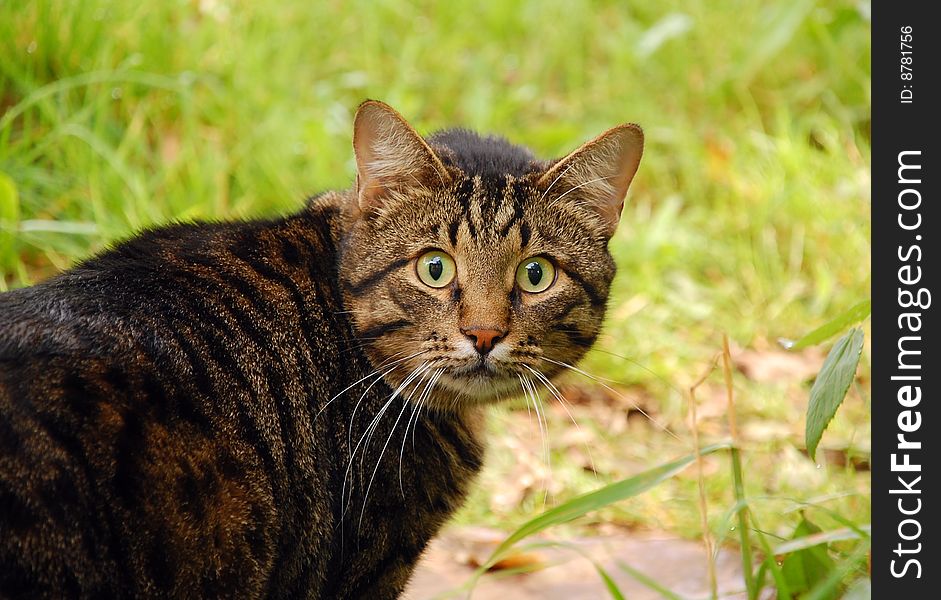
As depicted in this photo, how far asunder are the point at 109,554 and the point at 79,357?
366mm

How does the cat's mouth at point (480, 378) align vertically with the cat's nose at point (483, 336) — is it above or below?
below

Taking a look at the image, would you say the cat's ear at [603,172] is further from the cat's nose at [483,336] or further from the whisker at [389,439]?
the whisker at [389,439]

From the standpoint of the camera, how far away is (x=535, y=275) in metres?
2.43

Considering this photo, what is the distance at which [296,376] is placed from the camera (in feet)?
7.43

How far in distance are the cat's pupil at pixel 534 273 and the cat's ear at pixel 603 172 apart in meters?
0.20

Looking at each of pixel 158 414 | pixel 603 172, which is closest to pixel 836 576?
pixel 603 172

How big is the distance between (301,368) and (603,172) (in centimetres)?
88

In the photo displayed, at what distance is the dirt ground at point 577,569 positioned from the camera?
107 inches

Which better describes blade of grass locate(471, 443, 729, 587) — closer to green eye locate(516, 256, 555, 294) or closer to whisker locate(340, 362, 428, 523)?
whisker locate(340, 362, 428, 523)

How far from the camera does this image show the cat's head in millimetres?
2324

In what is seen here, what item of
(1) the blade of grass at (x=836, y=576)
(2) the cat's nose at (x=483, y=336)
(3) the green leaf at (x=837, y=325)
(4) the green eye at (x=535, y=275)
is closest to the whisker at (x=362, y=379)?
(2) the cat's nose at (x=483, y=336)

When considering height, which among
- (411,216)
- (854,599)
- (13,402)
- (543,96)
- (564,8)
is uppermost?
(564,8)
